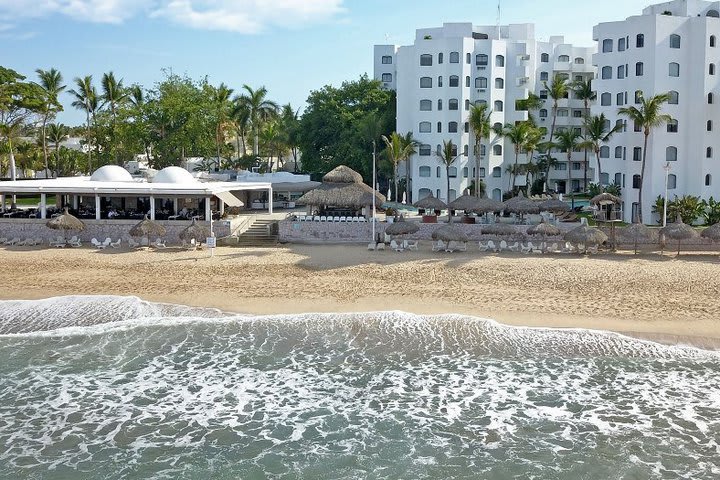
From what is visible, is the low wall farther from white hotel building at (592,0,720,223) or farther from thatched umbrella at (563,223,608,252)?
white hotel building at (592,0,720,223)

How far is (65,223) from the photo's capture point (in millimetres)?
36500

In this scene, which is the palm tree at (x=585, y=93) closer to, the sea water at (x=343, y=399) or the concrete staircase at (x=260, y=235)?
the concrete staircase at (x=260, y=235)

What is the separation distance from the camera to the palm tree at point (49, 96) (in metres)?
61.6

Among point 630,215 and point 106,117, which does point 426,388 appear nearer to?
point 630,215

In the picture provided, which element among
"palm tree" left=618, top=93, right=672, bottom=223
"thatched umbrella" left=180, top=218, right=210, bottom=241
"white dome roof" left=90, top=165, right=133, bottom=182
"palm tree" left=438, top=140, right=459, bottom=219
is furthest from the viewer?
"palm tree" left=438, top=140, right=459, bottom=219

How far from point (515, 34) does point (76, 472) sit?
63.2 m

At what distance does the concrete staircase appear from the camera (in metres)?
37.8

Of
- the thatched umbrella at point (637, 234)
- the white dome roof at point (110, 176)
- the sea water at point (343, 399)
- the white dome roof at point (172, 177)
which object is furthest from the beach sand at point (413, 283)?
the white dome roof at point (110, 176)

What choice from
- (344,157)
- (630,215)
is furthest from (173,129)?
(630,215)

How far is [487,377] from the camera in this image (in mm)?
19484

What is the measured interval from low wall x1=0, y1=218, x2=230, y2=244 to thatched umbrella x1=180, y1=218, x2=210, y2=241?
182 cm

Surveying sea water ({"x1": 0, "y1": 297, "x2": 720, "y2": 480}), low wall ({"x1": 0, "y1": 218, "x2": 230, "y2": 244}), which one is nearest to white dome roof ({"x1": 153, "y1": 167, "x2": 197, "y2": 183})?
low wall ({"x1": 0, "y1": 218, "x2": 230, "y2": 244})

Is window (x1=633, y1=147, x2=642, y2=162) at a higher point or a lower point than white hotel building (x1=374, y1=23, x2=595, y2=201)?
lower

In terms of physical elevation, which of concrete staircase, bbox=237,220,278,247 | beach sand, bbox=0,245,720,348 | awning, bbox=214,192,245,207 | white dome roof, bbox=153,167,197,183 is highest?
white dome roof, bbox=153,167,197,183
